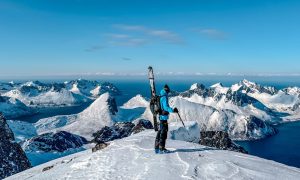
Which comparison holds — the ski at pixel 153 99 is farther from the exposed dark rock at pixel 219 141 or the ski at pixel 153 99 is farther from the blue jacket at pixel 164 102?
the exposed dark rock at pixel 219 141

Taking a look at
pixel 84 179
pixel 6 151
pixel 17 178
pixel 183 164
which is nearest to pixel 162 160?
pixel 183 164

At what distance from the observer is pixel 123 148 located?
76.7 feet

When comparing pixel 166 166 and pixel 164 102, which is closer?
pixel 166 166

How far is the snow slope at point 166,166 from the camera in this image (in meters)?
18.4

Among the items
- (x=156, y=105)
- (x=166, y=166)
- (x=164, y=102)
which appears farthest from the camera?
(x=156, y=105)

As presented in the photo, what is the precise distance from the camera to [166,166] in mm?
19359

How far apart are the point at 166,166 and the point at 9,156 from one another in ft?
282

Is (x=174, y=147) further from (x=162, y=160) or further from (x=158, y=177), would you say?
(x=158, y=177)

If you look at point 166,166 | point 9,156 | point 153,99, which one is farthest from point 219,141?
point 166,166

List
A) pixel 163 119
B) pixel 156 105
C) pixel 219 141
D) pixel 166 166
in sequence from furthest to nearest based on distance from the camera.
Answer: pixel 219 141 → pixel 156 105 → pixel 163 119 → pixel 166 166

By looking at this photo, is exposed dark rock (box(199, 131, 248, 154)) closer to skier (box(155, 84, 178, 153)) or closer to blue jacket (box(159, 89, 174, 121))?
skier (box(155, 84, 178, 153))

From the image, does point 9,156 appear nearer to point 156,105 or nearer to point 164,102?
point 156,105

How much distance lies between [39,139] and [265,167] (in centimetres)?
19146

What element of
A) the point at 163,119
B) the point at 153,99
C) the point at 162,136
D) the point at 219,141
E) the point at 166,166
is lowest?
the point at 219,141
